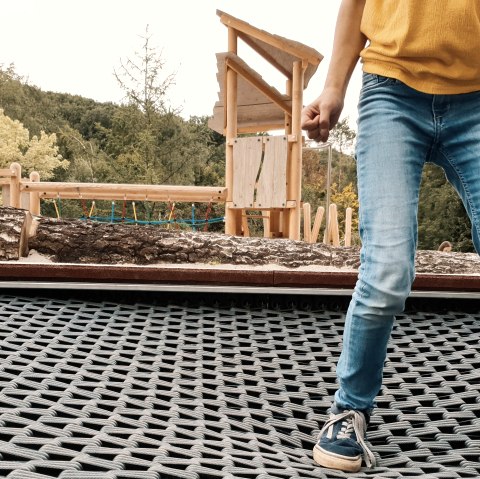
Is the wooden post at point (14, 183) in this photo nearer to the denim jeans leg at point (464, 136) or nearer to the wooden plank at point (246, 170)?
the wooden plank at point (246, 170)

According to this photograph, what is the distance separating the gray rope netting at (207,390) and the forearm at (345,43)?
0.68 metres

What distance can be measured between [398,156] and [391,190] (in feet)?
0.21

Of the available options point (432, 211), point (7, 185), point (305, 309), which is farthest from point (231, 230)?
point (432, 211)

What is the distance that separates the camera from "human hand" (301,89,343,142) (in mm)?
1277

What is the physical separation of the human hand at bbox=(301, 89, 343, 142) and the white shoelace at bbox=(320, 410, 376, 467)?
0.52m

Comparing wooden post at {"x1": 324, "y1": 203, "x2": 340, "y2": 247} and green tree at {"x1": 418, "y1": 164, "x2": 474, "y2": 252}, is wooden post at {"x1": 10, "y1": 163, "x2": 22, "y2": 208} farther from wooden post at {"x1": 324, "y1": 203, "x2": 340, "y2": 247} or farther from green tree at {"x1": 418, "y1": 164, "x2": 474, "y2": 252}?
green tree at {"x1": 418, "y1": 164, "x2": 474, "y2": 252}

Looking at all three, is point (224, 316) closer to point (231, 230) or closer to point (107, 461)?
point (107, 461)

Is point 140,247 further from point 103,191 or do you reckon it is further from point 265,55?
point 265,55

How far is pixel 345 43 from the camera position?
1319 millimetres

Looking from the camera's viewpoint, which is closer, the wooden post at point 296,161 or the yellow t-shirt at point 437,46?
the yellow t-shirt at point 437,46

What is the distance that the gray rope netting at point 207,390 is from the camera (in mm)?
1021

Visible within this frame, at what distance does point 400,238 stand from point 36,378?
2.69 ft

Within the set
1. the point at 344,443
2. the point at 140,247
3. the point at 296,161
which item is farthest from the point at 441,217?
the point at 344,443

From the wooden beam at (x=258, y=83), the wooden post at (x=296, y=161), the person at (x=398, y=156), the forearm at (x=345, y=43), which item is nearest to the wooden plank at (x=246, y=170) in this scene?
the wooden post at (x=296, y=161)
